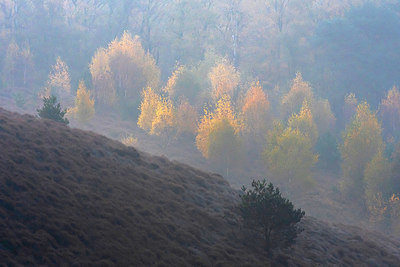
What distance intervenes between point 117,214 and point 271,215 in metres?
6.64

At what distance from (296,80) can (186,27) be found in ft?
86.1

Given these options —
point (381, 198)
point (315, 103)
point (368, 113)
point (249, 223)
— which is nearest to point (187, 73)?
point (315, 103)

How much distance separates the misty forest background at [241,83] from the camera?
47281 mm

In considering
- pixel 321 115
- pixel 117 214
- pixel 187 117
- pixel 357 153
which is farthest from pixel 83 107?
pixel 117 214

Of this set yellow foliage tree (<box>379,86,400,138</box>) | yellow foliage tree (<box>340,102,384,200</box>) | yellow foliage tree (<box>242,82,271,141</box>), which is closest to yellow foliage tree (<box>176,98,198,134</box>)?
yellow foliage tree (<box>242,82,271,141</box>)

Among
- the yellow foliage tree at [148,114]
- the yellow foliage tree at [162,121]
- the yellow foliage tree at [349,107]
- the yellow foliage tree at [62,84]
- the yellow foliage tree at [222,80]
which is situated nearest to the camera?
the yellow foliage tree at [162,121]

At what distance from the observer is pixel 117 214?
16656 mm

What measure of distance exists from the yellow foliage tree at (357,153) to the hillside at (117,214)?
2058cm

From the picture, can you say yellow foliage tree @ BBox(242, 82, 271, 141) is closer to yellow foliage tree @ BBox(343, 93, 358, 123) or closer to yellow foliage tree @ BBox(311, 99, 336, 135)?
yellow foliage tree @ BBox(311, 99, 336, 135)

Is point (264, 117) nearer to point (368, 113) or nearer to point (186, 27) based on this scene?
point (368, 113)

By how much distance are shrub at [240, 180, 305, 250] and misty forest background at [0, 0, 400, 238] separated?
Answer: 2717 cm

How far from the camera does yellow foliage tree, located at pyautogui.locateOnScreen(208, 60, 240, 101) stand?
58.9m

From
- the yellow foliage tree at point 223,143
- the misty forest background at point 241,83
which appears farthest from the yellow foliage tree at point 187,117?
the yellow foliage tree at point 223,143

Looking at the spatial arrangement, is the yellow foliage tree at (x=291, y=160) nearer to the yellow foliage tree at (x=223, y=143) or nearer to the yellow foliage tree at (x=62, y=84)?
the yellow foliage tree at (x=223, y=143)
